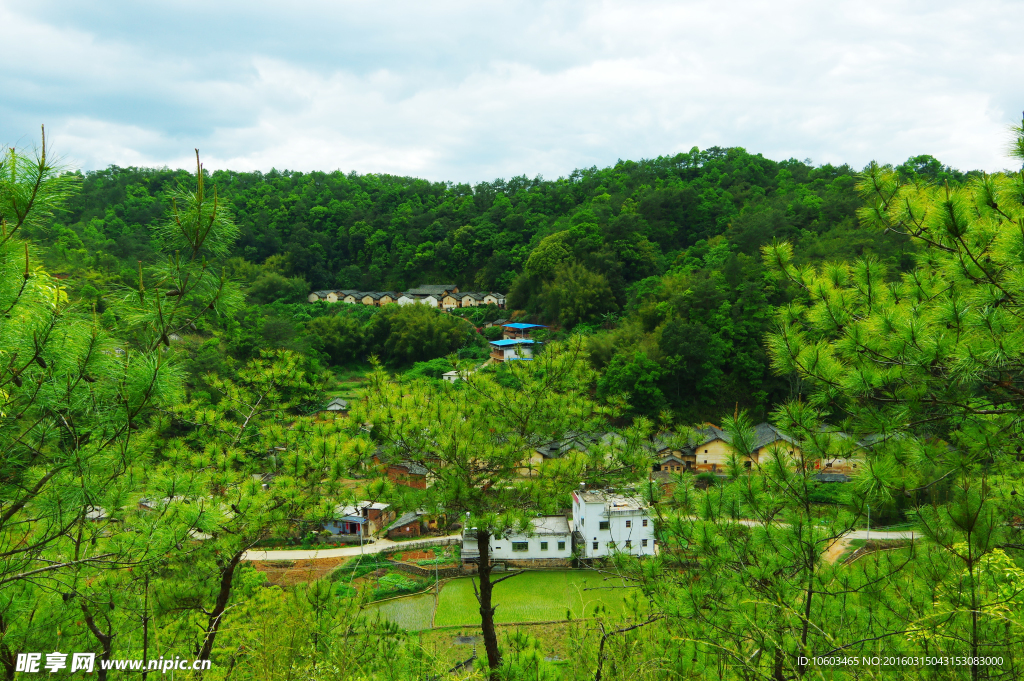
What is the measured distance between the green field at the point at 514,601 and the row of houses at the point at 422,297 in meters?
23.6

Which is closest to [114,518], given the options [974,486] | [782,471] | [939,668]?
[782,471]

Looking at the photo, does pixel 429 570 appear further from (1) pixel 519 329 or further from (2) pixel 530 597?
(1) pixel 519 329

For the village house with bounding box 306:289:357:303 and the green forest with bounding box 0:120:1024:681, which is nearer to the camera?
the green forest with bounding box 0:120:1024:681

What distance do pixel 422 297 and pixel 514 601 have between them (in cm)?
2769

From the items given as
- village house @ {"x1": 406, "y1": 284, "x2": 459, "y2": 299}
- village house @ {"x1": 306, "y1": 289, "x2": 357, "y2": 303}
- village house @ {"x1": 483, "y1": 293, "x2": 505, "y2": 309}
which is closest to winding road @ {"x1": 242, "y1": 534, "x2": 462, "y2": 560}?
village house @ {"x1": 483, "y1": 293, "x2": 505, "y2": 309}

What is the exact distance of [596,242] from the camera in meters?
29.6

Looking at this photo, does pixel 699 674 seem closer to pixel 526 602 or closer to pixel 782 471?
pixel 782 471

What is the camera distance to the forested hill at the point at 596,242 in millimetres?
20172

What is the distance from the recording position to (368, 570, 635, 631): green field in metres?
10.3

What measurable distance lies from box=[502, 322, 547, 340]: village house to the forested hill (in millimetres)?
1358

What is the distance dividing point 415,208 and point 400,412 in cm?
4371

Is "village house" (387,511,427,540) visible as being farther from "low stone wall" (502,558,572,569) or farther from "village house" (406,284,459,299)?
"village house" (406,284,459,299)

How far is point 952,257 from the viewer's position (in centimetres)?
260

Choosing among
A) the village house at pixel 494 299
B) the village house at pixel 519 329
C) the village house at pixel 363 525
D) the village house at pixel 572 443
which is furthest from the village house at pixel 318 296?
the village house at pixel 572 443
